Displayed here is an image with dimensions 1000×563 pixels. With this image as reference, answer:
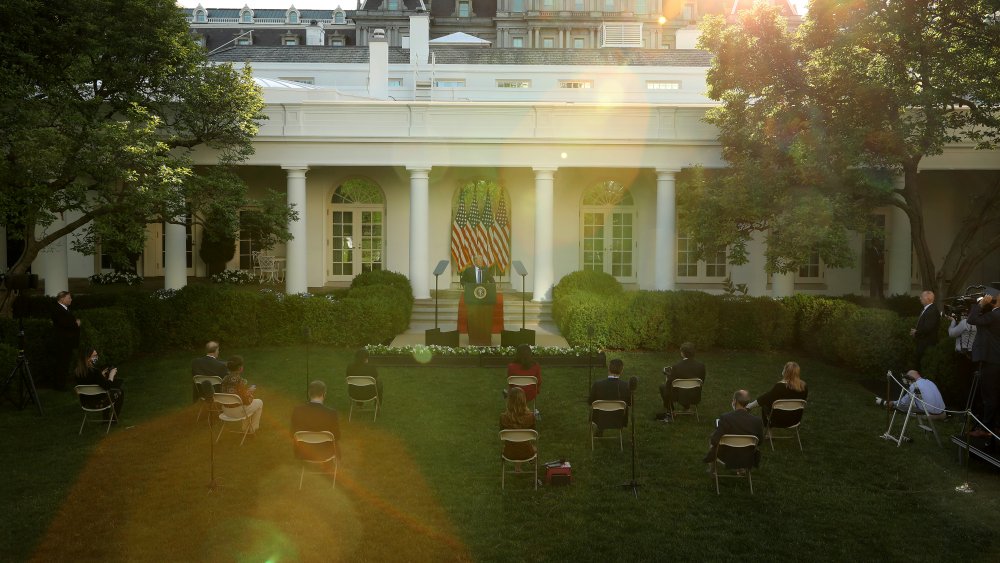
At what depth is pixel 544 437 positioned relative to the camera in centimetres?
1171

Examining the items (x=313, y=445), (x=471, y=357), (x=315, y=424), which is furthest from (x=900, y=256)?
(x=313, y=445)

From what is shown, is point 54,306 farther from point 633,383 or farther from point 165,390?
point 633,383

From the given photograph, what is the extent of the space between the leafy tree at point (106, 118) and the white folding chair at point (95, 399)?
4841 millimetres

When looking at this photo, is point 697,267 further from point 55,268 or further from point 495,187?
point 55,268

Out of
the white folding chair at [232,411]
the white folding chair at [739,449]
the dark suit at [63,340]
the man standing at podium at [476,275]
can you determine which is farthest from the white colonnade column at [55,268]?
the white folding chair at [739,449]

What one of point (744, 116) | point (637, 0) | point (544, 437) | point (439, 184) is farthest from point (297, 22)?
point (544, 437)

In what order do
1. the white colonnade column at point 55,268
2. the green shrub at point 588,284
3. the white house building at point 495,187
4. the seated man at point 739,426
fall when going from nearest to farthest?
the seated man at point 739,426 → the white colonnade column at point 55,268 → the green shrub at point 588,284 → the white house building at point 495,187

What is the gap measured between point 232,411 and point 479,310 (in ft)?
26.7

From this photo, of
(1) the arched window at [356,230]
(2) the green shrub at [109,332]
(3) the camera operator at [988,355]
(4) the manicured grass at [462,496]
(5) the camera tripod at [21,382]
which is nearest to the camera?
(4) the manicured grass at [462,496]

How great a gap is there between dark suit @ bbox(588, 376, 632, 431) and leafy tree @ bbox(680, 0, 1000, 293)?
7.86 metres

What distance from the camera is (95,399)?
11.9 m

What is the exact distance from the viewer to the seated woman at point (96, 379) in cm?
1187

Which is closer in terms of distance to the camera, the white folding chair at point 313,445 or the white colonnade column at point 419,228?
the white folding chair at point 313,445

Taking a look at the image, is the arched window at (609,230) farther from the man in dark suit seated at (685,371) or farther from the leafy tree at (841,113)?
the man in dark suit seated at (685,371)
